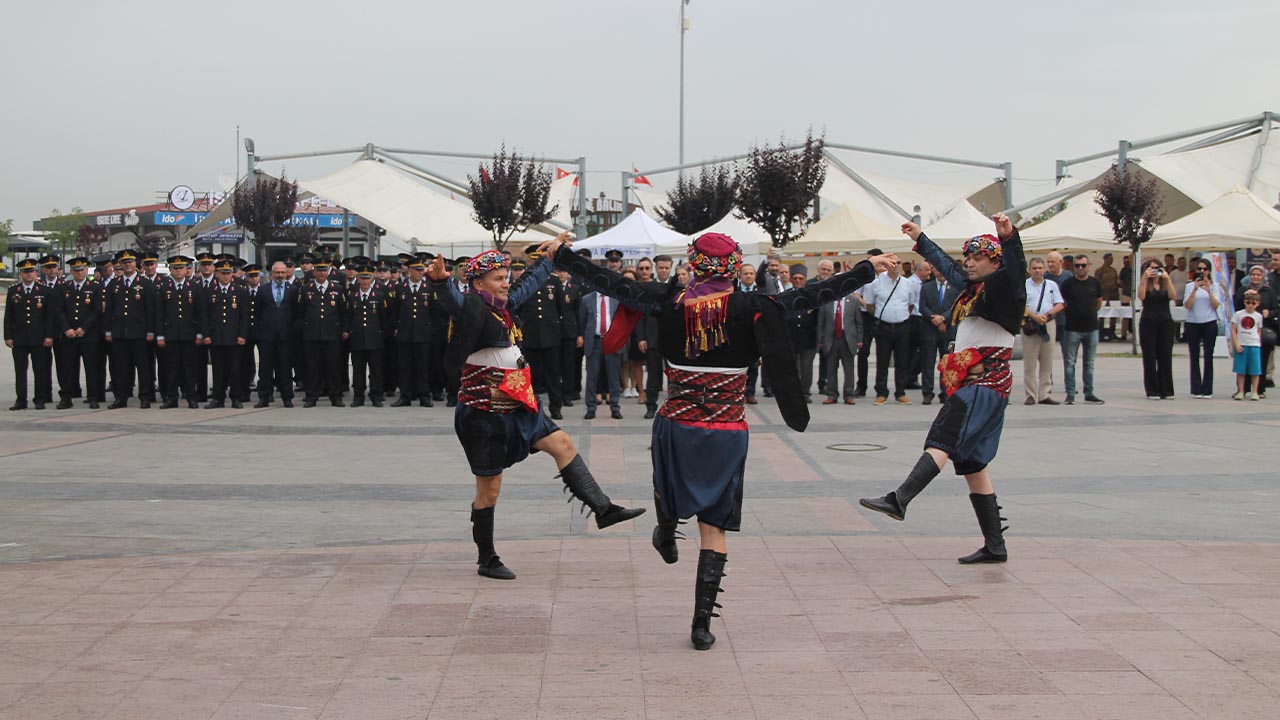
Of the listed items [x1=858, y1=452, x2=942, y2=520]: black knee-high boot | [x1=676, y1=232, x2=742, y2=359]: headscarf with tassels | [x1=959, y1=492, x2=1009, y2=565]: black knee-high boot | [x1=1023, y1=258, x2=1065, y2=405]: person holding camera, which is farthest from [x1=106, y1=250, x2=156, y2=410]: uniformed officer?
[x1=959, y1=492, x2=1009, y2=565]: black knee-high boot

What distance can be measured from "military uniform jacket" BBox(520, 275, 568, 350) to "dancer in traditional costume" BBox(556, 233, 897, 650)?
8.88 m

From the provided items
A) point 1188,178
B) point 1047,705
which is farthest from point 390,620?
point 1188,178

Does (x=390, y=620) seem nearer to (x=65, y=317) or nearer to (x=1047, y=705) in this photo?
→ (x=1047, y=705)

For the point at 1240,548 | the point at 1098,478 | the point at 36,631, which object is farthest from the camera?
the point at 1098,478

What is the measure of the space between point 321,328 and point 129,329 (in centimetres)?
244

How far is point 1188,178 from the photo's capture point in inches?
1139

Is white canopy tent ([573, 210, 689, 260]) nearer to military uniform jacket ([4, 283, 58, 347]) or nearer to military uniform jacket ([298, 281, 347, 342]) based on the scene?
military uniform jacket ([298, 281, 347, 342])

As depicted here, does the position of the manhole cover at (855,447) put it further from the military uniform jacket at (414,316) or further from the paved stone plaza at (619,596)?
the military uniform jacket at (414,316)

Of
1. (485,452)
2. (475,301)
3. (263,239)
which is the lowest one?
(485,452)

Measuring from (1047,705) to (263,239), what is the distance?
40031mm

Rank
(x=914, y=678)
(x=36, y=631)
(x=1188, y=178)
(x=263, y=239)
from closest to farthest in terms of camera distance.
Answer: (x=914, y=678) → (x=36, y=631) → (x=1188, y=178) → (x=263, y=239)

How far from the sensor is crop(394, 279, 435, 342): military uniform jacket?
610 inches

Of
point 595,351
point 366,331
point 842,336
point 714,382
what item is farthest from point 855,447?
point 366,331

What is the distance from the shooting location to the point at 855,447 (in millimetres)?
11648
